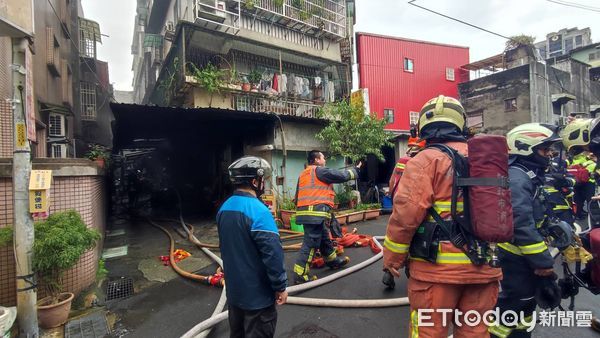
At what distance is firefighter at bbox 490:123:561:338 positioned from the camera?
2311 mm

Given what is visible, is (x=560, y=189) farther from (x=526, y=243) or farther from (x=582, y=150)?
(x=526, y=243)

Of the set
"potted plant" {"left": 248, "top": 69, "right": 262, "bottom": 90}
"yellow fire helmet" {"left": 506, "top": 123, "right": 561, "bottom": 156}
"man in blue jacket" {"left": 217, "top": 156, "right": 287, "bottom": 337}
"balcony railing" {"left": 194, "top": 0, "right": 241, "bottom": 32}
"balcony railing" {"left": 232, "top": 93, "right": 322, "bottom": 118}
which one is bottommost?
"man in blue jacket" {"left": 217, "top": 156, "right": 287, "bottom": 337}

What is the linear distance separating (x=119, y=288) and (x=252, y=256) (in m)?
3.66

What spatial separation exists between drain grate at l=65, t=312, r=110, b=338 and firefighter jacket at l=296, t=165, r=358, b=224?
2712 mm

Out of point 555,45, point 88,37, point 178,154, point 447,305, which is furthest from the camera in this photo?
point 555,45

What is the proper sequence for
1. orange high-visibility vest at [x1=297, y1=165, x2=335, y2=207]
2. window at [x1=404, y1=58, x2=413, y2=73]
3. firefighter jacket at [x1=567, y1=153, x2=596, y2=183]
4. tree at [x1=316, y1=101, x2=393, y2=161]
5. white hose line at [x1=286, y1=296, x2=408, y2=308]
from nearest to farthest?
1. white hose line at [x1=286, y1=296, x2=408, y2=308]
2. orange high-visibility vest at [x1=297, y1=165, x2=335, y2=207]
3. firefighter jacket at [x1=567, y1=153, x2=596, y2=183]
4. tree at [x1=316, y1=101, x2=393, y2=161]
5. window at [x1=404, y1=58, x2=413, y2=73]

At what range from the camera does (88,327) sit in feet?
11.6

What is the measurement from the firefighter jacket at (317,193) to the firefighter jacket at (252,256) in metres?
2.22

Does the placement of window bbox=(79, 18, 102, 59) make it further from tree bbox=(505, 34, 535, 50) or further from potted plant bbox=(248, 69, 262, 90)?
tree bbox=(505, 34, 535, 50)

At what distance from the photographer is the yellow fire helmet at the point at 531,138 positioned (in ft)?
9.52

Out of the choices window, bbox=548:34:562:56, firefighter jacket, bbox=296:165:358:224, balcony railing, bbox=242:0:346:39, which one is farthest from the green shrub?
window, bbox=548:34:562:56

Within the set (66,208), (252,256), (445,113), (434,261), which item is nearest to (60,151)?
(66,208)

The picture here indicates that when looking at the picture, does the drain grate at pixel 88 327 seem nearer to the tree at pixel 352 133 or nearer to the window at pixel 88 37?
the tree at pixel 352 133

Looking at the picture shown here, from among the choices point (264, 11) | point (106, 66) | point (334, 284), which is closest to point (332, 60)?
point (264, 11)
